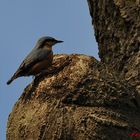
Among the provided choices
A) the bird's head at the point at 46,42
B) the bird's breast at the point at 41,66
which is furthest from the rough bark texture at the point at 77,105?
the bird's head at the point at 46,42

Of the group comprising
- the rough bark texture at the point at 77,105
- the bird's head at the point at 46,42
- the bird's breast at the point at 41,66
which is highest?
the bird's head at the point at 46,42

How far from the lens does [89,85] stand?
10125 mm

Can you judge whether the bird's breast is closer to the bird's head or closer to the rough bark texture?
the rough bark texture

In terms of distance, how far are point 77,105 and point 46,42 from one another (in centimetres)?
157

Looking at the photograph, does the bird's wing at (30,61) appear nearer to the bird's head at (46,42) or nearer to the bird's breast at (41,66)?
the bird's breast at (41,66)

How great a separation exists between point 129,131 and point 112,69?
3.04ft

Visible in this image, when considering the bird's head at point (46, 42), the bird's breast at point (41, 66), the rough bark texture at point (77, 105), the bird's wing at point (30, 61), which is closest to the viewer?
the rough bark texture at point (77, 105)

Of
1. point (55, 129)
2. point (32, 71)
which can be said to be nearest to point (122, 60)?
point (32, 71)

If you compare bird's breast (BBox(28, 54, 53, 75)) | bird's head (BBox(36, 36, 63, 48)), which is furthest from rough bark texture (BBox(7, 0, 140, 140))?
bird's head (BBox(36, 36, 63, 48))

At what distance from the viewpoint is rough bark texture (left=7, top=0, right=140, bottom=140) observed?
32.1 feet

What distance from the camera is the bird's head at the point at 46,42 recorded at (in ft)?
37.1

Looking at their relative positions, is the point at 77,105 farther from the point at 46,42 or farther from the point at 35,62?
the point at 46,42

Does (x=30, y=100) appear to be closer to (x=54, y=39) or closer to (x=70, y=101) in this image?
(x=70, y=101)

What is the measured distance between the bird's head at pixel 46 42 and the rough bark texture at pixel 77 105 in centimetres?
46
